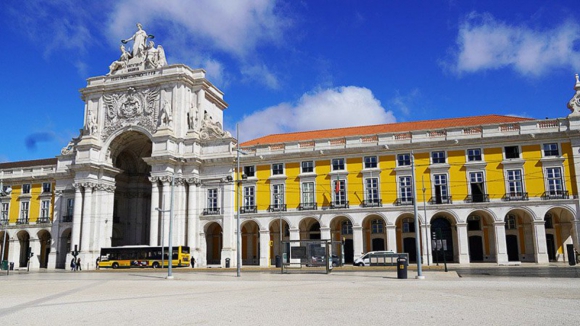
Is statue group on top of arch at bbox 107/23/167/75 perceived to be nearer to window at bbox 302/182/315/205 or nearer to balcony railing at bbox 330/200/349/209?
window at bbox 302/182/315/205

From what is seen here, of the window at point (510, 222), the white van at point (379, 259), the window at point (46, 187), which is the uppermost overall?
the window at point (46, 187)

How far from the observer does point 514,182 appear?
4356 cm

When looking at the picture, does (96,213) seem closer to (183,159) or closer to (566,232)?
(183,159)

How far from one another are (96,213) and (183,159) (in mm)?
11351

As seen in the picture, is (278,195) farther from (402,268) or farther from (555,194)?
(555,194)

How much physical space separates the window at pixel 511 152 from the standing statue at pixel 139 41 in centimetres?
3939

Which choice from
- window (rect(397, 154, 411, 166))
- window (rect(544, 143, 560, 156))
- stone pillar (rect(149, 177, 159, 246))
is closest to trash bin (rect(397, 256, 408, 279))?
window (rect(397, 154, 411, 166))

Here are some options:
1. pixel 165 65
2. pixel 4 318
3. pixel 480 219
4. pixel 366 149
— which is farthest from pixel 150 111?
pixel 4 318

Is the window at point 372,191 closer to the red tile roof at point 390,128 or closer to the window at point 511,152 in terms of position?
the red tile roof at point 390,128

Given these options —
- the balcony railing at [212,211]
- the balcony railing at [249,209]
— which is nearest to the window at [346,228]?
the balcony railing at [249,209]

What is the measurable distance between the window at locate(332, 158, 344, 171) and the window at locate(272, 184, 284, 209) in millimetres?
5527

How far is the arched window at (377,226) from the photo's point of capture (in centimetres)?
5072

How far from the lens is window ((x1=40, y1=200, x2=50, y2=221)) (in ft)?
192

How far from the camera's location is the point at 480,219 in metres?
47.5
